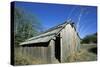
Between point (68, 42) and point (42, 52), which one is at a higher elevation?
point (68, 42)

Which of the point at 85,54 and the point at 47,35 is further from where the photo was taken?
the point at 85,54

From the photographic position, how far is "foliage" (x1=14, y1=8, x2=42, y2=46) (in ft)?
8.94

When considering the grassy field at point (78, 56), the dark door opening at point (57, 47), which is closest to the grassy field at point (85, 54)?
the grassy field at point (78, 56)

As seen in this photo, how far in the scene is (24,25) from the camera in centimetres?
279

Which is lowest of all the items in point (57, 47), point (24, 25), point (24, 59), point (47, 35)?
point (24, 59)

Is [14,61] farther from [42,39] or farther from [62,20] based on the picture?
[62,20]

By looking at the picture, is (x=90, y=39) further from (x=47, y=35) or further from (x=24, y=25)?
(x=24, y=25)

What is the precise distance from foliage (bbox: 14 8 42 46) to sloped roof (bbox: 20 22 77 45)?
55 mm

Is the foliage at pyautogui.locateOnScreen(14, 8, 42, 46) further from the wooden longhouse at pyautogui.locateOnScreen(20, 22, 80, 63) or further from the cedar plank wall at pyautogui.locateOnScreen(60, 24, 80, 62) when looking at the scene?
the cedar plank wall at pyautogui.locateOnScreen(60, 24, 80, 62)

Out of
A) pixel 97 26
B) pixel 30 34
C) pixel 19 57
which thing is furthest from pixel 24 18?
pixel 97 26

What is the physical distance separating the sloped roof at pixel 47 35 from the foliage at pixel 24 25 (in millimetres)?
55

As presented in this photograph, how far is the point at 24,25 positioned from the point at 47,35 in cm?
32

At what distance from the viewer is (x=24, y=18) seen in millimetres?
2781

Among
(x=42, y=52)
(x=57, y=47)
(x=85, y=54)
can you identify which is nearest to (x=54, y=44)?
(x=57, y=47)
